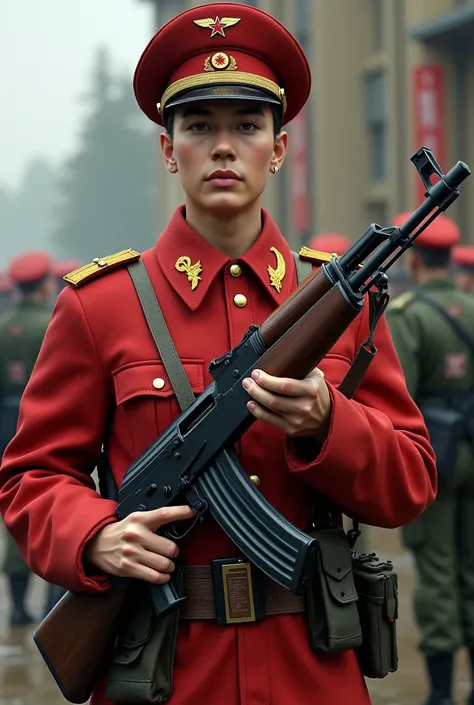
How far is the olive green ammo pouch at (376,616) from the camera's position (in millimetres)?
2936

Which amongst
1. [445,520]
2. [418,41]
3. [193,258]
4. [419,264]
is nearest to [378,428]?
[193,258]

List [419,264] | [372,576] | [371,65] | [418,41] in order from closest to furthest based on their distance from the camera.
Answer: [372,576] < [419,264] < [418,41] < [371,65]

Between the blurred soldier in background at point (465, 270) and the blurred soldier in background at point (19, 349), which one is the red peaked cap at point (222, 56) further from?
the blurred soldier in background at point (465, 270)

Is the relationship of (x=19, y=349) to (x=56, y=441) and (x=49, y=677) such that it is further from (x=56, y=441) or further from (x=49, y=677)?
(x=56, y=441)

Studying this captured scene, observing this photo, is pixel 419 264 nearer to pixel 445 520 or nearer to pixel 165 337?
pixel 445 520

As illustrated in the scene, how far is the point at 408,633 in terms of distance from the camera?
761cm

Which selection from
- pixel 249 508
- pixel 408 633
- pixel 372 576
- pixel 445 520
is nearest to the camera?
pixel 249 508

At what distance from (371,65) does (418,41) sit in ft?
10.4

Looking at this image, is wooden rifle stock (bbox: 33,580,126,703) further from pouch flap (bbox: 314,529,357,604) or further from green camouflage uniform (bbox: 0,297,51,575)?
green camouflage uniform (bbox: 0,297,51,575)

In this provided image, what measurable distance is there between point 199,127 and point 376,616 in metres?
1.06

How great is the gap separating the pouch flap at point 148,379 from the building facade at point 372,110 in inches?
693

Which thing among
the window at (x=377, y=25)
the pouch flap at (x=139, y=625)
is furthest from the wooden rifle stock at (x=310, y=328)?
the window at (x=377, y=25)

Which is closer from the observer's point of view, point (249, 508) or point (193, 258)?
point (249, 508)

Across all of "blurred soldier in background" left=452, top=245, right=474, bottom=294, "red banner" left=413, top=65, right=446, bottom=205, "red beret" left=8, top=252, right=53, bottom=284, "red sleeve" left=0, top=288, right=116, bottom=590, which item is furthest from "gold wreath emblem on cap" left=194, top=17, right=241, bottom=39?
"red banner" left=413, top=65, right=446, bottom=205
